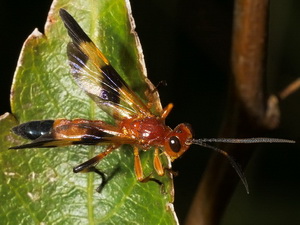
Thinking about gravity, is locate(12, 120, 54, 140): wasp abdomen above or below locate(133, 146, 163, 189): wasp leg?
above

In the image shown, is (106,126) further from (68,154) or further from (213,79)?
(213,79)

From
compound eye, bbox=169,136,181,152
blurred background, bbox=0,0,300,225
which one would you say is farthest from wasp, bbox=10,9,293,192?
blurred background, bbox=0,0,300,225

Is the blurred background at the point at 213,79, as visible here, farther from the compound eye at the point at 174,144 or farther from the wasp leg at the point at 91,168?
the wasp leg at the point at 91,168

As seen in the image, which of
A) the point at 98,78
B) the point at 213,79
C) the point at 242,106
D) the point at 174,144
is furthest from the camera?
the point at 213,79

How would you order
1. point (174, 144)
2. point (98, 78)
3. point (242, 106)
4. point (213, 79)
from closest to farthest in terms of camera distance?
point (242, 106) → point (174, 144) → point (98, 78) → point (213, 79)

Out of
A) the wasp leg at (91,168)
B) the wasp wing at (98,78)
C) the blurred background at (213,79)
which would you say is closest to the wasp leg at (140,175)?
the wasp leg at (91,168)

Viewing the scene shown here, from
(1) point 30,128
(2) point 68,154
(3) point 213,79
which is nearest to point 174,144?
(2) point 68,154

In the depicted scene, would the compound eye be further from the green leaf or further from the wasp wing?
the green leaf
